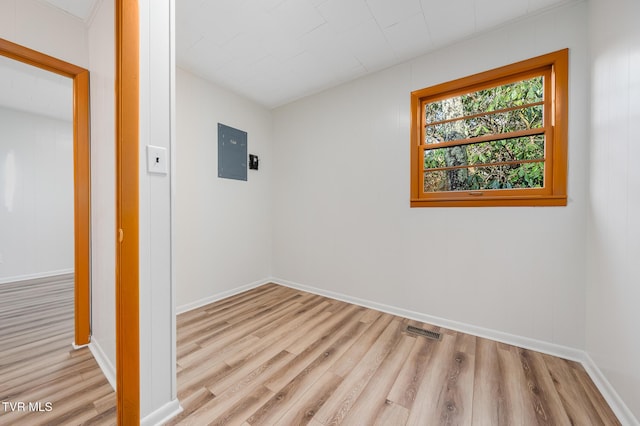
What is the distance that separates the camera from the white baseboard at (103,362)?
4.65ft

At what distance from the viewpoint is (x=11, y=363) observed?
1.57m

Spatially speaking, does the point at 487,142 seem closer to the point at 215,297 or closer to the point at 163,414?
the point at 163,414

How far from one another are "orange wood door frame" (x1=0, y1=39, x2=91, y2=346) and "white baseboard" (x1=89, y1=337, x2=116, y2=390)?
135 mm

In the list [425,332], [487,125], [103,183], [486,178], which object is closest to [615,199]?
[486,178]

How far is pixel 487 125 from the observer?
79.8 inches

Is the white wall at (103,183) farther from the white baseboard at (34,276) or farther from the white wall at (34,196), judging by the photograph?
the white wall at (34,196)

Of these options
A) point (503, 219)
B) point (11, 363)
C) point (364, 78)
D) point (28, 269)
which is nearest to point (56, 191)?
point (28, 269)

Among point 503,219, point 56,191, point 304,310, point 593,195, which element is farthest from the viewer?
point 56,191

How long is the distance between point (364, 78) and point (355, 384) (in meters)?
2.84

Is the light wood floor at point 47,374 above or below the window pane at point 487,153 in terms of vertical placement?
below

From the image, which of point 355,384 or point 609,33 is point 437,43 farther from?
point 355,384

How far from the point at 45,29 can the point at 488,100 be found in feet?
11.1

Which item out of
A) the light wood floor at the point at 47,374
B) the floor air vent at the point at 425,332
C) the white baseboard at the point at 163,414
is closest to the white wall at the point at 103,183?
the light wood floor at the point at 47,374

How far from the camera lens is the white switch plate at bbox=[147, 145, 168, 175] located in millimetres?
1101
